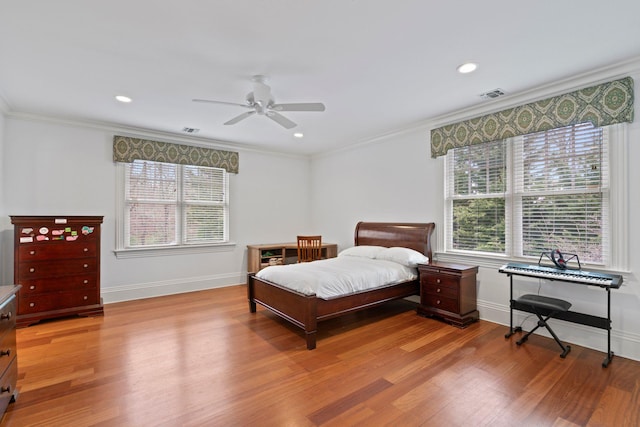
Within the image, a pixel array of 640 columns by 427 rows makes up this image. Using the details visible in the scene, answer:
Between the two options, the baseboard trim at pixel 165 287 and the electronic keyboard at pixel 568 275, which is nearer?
the electronic keyboard at pixel 568 275

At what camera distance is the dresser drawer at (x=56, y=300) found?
364 cm

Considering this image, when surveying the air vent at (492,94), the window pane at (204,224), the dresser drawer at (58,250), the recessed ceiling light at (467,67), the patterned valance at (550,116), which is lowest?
the dresser drawer at (58,250)

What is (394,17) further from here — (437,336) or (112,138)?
(112,138)

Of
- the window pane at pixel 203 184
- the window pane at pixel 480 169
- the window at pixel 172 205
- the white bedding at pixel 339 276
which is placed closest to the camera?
the white bedding at pixel 339 276

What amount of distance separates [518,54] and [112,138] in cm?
519

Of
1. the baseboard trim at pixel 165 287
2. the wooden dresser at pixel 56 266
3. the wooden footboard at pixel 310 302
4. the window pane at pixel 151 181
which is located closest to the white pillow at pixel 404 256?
the wooden footboard at pixel 310 302

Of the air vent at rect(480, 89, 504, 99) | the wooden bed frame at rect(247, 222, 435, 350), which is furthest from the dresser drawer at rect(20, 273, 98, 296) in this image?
the air vent at rect(480, 89, 504, 99)

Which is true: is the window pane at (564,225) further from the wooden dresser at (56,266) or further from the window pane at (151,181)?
the wooden dresser at (56,266)

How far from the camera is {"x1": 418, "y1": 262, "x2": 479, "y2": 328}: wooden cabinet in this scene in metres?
3.56

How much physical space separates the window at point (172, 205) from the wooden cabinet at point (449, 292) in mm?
3608

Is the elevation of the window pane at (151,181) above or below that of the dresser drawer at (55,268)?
above

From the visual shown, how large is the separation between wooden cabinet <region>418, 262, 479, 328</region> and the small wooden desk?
2.18m

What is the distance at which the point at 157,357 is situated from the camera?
282 centimetres

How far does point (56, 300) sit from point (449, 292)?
479 centimetres
